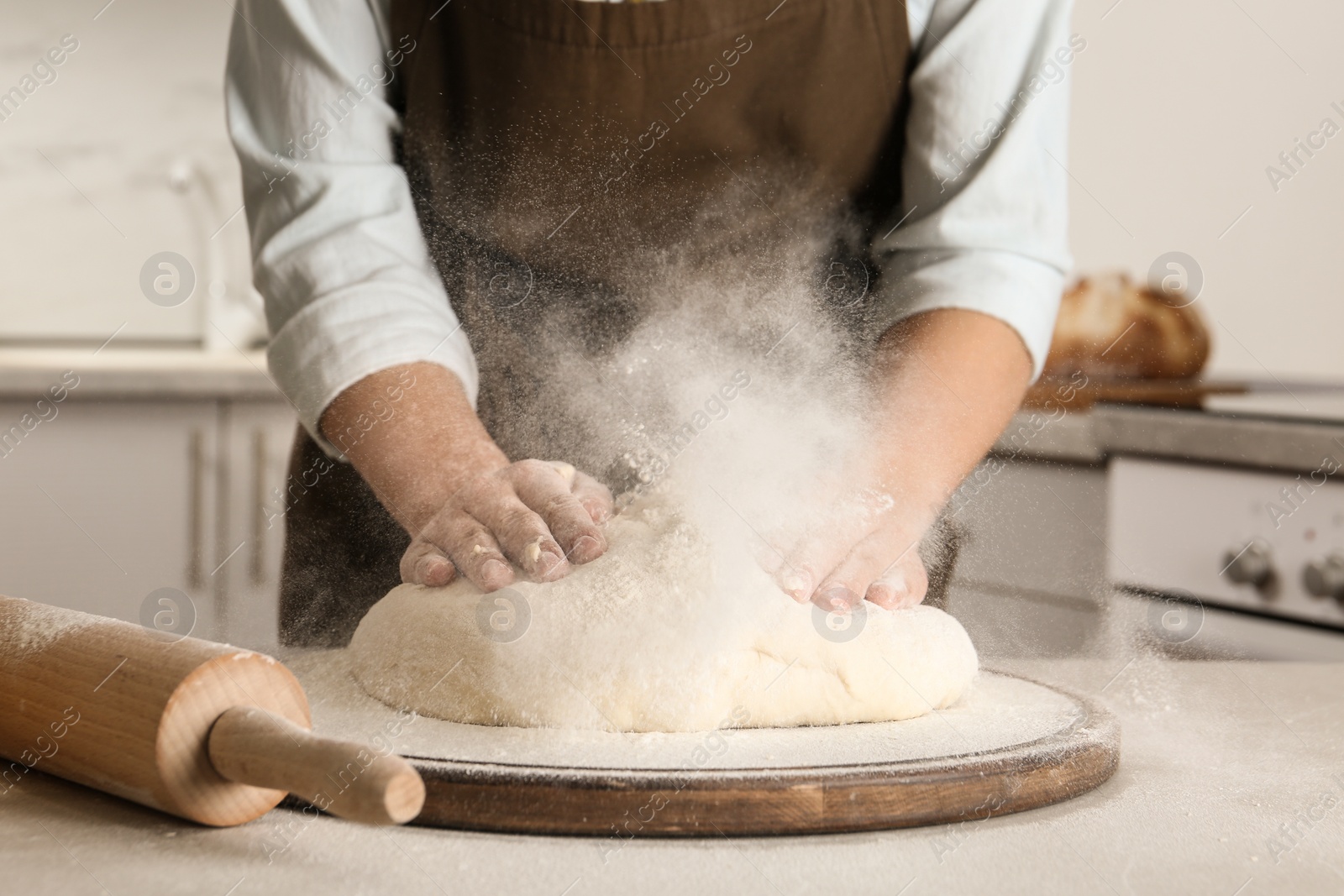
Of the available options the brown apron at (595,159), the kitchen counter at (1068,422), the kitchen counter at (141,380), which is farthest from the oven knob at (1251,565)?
the kitchen counter at (141,380)

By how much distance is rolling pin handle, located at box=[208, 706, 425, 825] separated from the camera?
41 centimetres

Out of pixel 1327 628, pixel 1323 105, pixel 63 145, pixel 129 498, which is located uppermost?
pixel 1323 105

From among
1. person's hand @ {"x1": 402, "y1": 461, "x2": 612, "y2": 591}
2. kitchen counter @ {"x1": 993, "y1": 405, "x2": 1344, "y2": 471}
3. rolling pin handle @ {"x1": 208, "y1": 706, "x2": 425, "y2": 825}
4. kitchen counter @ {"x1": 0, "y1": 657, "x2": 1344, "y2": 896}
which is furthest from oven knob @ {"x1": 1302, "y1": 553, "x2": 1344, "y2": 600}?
rolling pin handle @ {"x1": 208, "y1": 706, "x2": 425, "y2": 825}

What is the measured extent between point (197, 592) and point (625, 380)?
5.31 feet

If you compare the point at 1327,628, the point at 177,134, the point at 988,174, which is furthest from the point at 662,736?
the point at 177,134

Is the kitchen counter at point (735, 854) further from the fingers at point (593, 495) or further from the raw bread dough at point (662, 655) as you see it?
the fingers at point (593, 495)

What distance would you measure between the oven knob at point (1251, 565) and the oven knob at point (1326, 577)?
44 millimetres

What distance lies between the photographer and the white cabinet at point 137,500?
1.85 metres

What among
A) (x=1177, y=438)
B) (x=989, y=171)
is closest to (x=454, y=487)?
(x=989, y=171)

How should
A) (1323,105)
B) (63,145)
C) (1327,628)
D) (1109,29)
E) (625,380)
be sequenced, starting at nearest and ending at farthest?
(625,380)
(1327,628)
(1323,105)
(1109,29)
(63,145)

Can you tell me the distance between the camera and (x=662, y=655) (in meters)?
0.64

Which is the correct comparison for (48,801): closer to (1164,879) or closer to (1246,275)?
(1164,879)

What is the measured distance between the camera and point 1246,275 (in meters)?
1.92

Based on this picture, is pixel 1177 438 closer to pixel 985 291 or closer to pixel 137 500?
pixel 985 291
